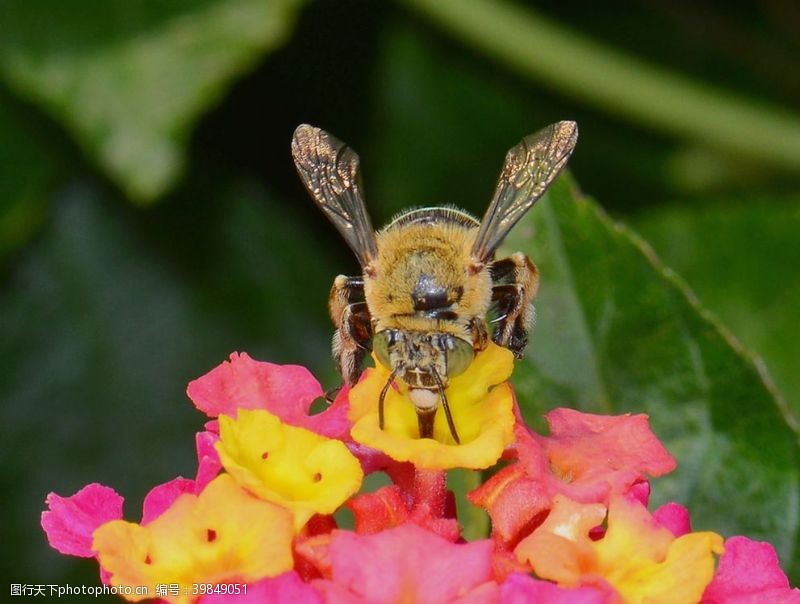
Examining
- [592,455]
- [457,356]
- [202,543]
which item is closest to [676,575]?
[592,455]

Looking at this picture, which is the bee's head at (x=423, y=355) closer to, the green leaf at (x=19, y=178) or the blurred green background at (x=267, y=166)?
the blurred green background at (x=267, y=166)

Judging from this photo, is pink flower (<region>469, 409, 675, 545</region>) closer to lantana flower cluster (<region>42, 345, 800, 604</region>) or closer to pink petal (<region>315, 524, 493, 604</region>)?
lantana flower cluster (<region>42, 345, 800, 604</region>)

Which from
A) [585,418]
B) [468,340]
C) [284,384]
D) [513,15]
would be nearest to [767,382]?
[585,418]

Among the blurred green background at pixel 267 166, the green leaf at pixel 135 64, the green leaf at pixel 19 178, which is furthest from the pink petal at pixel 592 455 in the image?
the green leaf at pixel 19 178

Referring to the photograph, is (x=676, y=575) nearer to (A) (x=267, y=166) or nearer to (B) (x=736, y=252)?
(B) (x=736, y=252)

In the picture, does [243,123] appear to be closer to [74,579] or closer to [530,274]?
[74,579]

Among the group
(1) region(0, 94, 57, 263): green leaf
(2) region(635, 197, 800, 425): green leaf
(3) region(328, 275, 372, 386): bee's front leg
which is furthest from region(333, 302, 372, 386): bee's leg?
(1) region(0, 94, 57, 263): green leaf
